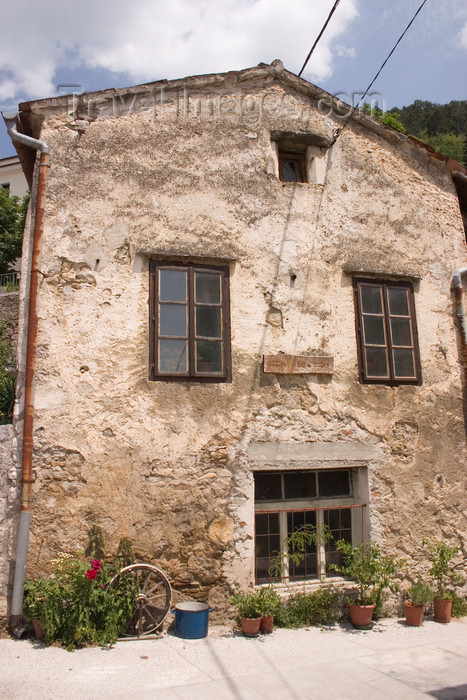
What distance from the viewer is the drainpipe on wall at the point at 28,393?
5.52m

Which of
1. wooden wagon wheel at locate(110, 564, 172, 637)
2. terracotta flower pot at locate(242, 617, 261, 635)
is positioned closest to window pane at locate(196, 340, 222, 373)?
wooden wagon wheel at locate(110, 564, 172, 637)

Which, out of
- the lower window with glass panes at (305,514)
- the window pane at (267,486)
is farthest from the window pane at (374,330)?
the window pane at (267,486)

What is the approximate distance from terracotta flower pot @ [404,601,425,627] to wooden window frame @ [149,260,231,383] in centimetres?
353

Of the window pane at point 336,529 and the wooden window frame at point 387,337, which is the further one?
the wooden window frame at point 387,337

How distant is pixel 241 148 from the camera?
24.6ft

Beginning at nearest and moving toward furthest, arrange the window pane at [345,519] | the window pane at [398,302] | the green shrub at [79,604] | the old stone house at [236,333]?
the green shrub at [79,604] → the old stone house at [236,333] → the window pane at [345,519] → the window pane at [398,302]

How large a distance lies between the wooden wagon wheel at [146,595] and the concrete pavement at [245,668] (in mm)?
190

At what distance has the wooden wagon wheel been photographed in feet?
18.7

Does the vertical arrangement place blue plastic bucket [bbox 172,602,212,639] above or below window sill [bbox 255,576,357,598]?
below

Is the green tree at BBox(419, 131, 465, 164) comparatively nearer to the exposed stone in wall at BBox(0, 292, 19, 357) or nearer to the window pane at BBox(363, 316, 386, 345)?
the exposed stone in wall at BBox(0, 292, 19, 357)

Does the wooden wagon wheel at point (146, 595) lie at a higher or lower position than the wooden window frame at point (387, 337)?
lower

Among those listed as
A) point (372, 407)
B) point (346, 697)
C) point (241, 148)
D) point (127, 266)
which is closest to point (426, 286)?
point (372, 407)

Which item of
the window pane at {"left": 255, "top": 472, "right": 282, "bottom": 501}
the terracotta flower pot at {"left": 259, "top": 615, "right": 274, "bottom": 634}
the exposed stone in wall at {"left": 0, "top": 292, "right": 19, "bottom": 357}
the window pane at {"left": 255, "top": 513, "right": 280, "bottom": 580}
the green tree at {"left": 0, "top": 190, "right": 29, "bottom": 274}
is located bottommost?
the terracotta flower pot at {"left": 259, "top": 615, "right": 274, "bottom": 634}

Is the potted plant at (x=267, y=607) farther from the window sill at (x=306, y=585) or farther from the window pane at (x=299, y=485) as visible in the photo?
the window pane at (x=299, y=485)
